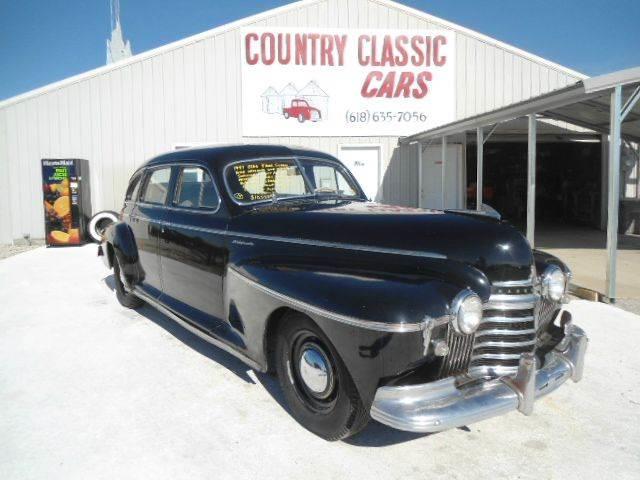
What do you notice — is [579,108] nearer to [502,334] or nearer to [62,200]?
[502,334]

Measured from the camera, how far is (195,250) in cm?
410

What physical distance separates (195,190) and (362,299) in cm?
230

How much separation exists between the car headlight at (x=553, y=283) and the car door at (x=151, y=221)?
129 inches

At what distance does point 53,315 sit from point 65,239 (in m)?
6.70

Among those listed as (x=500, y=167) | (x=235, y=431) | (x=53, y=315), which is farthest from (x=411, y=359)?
(x=500, y=167)

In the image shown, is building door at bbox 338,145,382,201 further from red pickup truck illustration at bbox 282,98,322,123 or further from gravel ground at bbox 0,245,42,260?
gravel ground at bbox 0,245,42,260

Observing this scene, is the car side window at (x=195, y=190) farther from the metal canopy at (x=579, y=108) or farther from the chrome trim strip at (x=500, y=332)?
the metal canopy at (x=579, y=108)

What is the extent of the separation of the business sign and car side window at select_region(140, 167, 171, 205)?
795 cm

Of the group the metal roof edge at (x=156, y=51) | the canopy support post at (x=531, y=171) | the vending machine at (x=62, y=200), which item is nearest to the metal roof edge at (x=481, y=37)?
the metal roof edge at (x=156, y=51)

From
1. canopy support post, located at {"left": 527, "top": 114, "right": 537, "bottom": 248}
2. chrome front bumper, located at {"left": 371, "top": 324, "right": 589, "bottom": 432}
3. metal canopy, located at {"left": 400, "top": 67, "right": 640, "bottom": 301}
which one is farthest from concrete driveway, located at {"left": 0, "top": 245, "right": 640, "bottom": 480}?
canopy support post, located at {"left": 527, "top": 114, "right": 537, "bottom": 248}

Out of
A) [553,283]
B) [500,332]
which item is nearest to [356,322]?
[500,332]

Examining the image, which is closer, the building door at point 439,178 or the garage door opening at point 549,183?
the building door at point 439,178

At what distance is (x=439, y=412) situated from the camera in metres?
2.35

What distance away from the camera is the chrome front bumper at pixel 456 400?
2.33 meters
